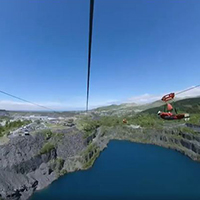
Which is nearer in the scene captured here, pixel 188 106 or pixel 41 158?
pixel 41 158

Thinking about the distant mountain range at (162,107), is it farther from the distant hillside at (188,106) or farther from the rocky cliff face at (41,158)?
the rocky cliff face at (41,158)

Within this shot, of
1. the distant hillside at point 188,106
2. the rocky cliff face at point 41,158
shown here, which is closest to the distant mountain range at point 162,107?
the distant hillside at point 188,106

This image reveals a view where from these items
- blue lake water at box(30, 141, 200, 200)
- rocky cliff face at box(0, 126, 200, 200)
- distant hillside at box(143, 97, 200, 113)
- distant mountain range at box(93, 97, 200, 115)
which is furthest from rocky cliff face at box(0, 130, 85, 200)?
distant hillside at box(143, 97, 200, 113)

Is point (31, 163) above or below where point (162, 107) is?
below

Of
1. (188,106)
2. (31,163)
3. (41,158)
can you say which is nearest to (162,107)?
(188,106)

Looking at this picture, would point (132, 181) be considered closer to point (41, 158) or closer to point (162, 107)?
point (41, 158)

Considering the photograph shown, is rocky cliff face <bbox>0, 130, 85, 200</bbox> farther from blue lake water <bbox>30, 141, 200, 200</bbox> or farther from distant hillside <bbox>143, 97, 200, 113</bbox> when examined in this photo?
distant hillside <bbox>143, 97, 200, 113</bbox>

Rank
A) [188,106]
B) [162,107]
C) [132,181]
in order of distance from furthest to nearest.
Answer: [162,107] < [188,106] < [132,181]
